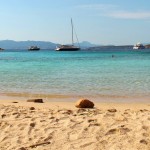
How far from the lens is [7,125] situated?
24.7ft

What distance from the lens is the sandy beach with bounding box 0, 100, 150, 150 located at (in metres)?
6.19

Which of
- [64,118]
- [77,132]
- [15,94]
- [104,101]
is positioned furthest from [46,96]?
[77,132]

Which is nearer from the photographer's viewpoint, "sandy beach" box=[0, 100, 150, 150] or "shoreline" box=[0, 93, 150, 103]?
"sandy beach" box=[0, 100, 150, 150]

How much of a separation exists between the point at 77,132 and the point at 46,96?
307 inches

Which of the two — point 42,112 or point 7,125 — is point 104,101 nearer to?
point 42,112

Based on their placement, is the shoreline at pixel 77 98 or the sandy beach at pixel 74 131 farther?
the shoreline at pixel 77 98

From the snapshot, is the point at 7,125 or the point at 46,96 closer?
the point at 7,125

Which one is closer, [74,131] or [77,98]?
[74,131]

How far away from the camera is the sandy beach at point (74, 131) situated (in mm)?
6191

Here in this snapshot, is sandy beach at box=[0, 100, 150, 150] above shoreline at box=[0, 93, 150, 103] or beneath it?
above

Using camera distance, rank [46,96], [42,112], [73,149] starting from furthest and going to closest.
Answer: [46,96], [42,112], [73,149]

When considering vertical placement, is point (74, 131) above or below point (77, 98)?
above

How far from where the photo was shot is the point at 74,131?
6.96 meters

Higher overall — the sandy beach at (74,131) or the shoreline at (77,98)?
the sandy beach at (74,131)
